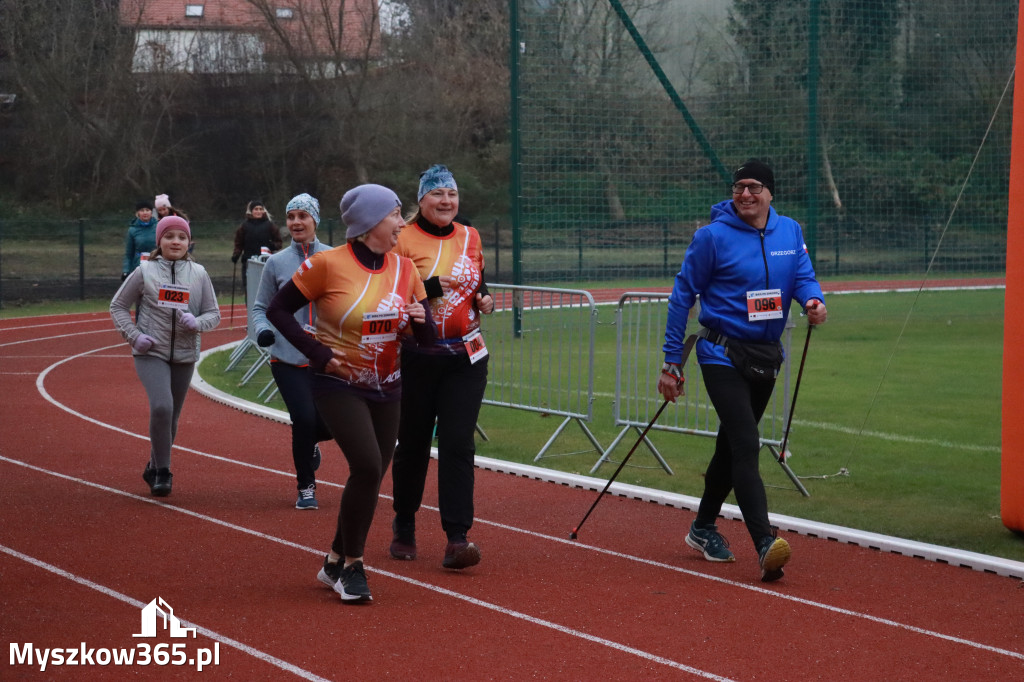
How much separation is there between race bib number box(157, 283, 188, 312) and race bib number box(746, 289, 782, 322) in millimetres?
3962

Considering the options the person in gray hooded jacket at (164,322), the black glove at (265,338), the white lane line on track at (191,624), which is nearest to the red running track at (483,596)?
the white lane line on track at (191,624)

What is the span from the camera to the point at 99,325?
2312cm

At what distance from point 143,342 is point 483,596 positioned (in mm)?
3427

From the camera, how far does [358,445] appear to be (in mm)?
5719

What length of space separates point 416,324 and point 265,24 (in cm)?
3970

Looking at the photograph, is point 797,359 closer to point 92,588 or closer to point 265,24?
point 92,588

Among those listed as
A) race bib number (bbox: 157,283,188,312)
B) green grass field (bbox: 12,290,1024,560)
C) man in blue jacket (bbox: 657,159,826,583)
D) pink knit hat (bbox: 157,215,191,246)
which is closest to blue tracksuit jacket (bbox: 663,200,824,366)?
man in blue jacket (bbox: 657,159,826,583)

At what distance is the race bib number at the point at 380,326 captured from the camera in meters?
5.72

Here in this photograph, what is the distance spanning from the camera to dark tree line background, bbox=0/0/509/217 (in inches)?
1583

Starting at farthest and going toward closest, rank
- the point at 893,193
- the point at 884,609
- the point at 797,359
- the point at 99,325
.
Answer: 1. the point at 99,325
2. the point at 893,193
3. the point at 797,359
4. the point at 884,609

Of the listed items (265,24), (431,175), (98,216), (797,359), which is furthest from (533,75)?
(265,24)

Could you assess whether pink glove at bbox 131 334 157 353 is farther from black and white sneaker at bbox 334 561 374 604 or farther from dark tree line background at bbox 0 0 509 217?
dark tree line background at bbox 0 0 509 217

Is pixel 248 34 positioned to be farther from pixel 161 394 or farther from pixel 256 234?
pixel 161 394

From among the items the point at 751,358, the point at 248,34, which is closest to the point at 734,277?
the point at 751,358
